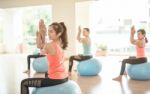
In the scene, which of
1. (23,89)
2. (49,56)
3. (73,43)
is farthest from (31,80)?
(73,43)

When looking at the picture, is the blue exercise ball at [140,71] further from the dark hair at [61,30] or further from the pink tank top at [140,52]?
the dark hair at [61,30]

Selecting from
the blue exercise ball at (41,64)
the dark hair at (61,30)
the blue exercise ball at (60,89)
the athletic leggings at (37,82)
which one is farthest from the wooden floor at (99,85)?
the dark hair at (61,30)

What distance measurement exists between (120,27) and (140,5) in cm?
130

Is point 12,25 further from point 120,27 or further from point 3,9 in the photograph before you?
point 120,27

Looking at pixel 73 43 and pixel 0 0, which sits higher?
pixel 0 0

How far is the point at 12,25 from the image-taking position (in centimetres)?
1192

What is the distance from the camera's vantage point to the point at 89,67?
218 inches

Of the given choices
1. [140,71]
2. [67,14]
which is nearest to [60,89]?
[140,71]

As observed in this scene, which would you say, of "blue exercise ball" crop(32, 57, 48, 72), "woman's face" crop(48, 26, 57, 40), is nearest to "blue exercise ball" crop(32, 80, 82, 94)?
"woman's face" crop(48, 26, 57, 40)

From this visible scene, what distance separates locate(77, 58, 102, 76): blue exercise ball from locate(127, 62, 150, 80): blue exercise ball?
90cm

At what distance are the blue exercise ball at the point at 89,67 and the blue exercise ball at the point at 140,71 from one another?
0.90m

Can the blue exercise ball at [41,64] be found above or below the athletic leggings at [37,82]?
below

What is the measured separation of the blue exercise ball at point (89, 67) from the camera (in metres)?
5.57

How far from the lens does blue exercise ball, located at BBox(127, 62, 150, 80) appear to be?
4.91m
